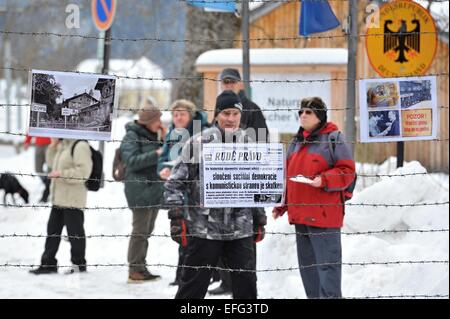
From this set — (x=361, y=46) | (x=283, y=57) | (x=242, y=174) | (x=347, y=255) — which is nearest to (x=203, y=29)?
(x=283, y=57)

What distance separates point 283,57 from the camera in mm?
11375

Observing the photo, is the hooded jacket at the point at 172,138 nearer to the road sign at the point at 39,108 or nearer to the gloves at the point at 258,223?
the gloves at the point at 258,223

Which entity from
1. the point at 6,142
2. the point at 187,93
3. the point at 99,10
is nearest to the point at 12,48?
the point at 6,142

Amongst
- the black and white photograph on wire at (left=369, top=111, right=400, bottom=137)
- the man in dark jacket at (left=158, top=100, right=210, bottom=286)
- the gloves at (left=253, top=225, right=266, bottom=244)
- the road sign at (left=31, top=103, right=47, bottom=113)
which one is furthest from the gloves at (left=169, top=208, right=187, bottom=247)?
the man in dark jacket at (left=158, top=100, right=210, bottom=286)

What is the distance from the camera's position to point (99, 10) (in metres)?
11.1

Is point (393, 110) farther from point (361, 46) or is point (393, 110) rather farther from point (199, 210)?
point (361, 46)

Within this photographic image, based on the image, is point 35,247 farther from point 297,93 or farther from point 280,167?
point 280,167

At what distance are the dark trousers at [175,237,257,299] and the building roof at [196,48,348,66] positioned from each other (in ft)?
18.5

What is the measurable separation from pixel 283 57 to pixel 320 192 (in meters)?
5.37

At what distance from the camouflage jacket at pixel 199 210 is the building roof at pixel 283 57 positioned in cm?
557

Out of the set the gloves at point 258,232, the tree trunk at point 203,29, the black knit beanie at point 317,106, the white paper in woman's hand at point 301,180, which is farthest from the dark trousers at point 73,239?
the tree trunk at point 203,29

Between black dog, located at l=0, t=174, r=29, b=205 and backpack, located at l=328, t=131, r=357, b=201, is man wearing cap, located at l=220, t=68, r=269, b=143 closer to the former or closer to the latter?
backpack, located at l=328, t=131, r=357, b=201

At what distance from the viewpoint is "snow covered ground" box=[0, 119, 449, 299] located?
758 centimetres
